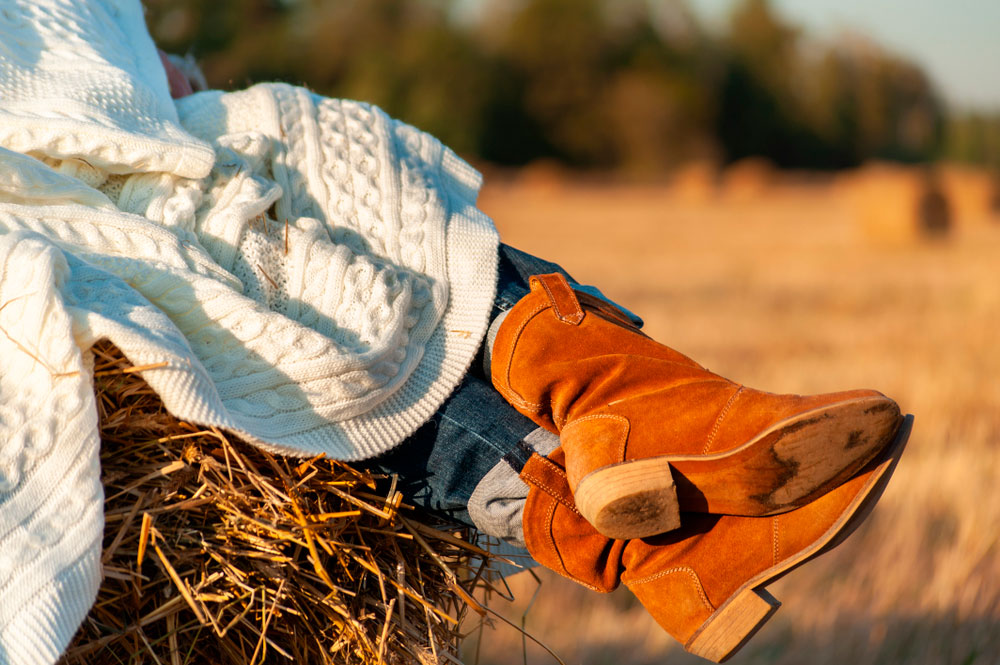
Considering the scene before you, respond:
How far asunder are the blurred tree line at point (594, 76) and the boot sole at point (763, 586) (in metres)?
22.3

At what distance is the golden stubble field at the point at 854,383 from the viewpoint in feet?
8.43

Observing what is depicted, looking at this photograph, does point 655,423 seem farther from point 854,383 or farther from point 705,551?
point 854,383

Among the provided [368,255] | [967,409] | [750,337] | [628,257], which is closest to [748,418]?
[368,255]

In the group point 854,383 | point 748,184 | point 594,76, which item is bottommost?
point 594,76

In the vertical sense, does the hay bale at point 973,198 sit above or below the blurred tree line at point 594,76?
above

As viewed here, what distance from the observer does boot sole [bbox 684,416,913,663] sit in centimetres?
135

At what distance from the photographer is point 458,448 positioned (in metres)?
1.54

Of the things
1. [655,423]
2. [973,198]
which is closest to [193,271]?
[655,423]

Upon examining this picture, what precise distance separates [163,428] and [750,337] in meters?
4.53

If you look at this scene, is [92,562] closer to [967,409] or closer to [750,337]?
[967,409]

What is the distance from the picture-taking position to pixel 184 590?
4.41 ft

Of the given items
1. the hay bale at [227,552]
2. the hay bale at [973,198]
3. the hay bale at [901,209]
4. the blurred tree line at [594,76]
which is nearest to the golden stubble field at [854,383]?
the hay bale at [901,209]

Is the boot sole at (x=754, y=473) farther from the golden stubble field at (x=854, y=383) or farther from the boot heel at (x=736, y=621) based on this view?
the golden stubble field at (x=854, y=383)

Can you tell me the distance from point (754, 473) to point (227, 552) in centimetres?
77
